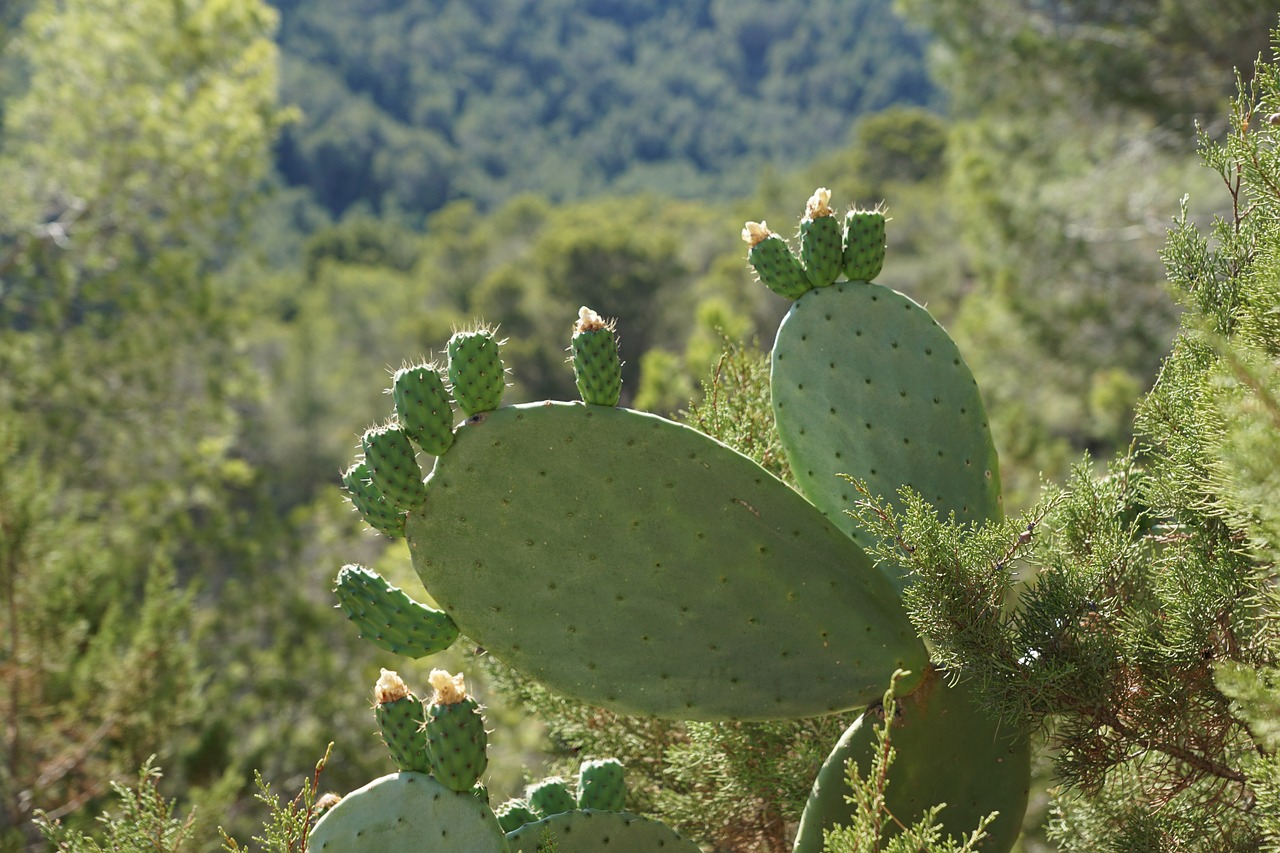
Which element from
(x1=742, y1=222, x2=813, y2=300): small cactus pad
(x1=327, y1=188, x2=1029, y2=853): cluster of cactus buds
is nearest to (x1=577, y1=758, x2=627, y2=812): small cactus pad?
(x1=327, y1=188, x2=1029, y2=853): cluster of cactus buds

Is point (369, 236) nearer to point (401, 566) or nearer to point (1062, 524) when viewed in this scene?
point (401, 566)

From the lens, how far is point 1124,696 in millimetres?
1353

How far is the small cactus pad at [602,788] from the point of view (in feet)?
4.73

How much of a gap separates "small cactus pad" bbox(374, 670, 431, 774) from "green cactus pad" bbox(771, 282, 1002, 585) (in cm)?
73

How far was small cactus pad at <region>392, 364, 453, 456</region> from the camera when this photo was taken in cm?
132

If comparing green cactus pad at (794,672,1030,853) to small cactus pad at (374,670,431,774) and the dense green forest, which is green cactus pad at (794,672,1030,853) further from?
small cactus pad at (374,670,431,774)

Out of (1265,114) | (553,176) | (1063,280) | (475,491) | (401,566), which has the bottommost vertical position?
(475,491)

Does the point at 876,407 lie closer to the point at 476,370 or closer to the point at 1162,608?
the point at 1162,608

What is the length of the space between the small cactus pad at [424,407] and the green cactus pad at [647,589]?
7 centimetres

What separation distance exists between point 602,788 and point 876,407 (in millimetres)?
732

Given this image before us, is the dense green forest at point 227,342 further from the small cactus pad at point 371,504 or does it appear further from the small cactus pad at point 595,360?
the small cactus pad at point 595,360

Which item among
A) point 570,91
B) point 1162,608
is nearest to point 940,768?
point 1162,608

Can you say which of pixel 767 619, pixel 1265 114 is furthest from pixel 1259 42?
pixel 767 619

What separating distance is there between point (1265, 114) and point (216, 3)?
7.94 metres
